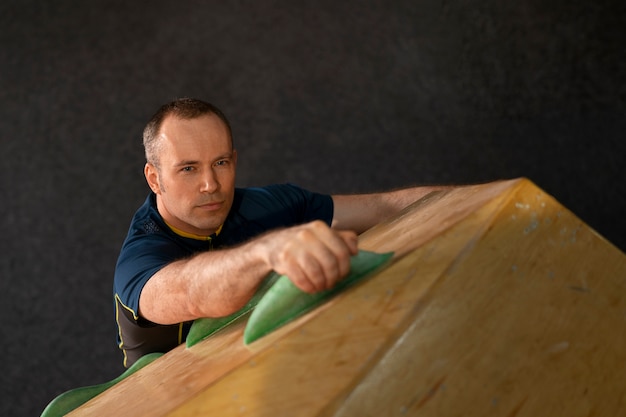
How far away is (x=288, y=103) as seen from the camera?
2451 millimetres

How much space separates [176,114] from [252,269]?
69 centimetres

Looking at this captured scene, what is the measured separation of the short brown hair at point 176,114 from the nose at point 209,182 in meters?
0.08

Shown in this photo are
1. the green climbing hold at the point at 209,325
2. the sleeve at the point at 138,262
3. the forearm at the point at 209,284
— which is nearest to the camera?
the forearm at the point at 209,284

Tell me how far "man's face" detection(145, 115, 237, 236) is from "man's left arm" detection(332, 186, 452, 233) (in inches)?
10.9

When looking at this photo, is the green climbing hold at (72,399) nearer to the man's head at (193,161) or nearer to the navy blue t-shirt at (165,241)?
the navy blue t-shirt at (165,241)

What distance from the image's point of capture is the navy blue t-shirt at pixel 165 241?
1.11 metres

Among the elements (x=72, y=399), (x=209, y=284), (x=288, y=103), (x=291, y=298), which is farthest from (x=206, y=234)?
(x=288, y=103)

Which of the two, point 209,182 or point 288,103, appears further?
point 288,103

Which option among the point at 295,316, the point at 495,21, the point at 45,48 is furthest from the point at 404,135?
the point at 295,316

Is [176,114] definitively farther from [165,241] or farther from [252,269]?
[252,269]

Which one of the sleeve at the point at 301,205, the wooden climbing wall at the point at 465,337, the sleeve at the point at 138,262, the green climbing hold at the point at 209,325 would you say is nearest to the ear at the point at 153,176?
the sleeve at the point at 138,262

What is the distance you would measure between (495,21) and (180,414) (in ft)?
6.80

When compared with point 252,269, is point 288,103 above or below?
below

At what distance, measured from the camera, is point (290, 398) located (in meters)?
0.52
